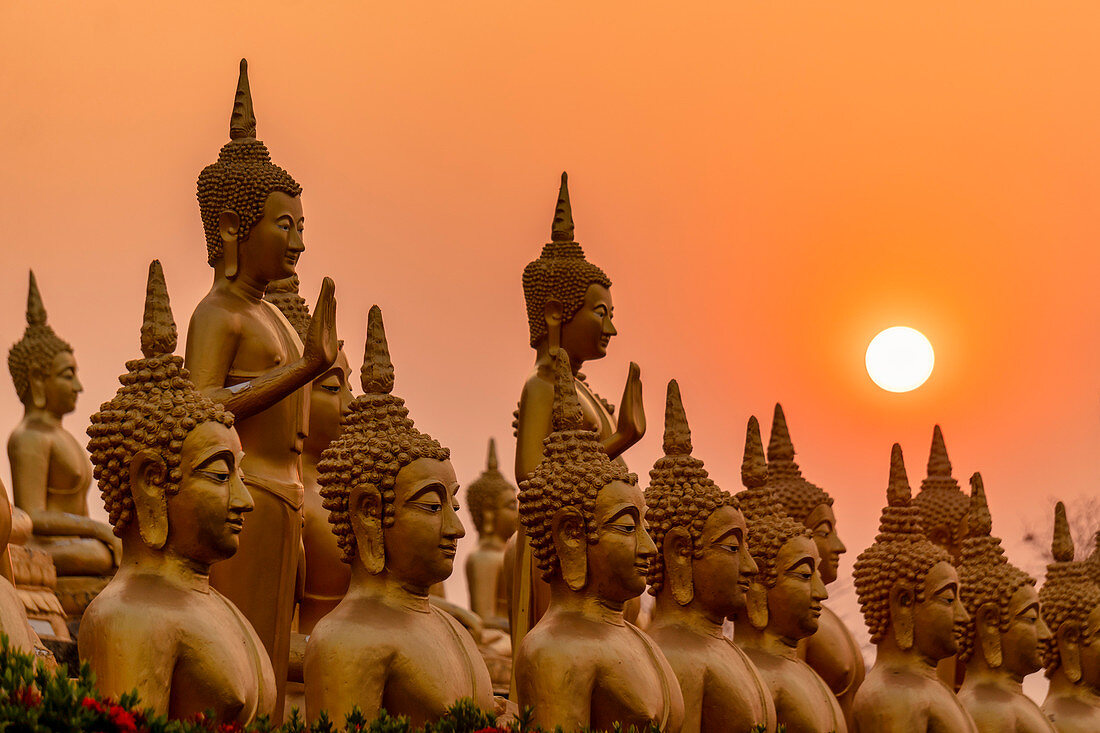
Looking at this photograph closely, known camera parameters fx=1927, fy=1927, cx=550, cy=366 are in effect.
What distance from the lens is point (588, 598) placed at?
841cm

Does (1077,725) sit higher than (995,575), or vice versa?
(995,575)

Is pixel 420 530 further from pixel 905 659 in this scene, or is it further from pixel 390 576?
pixel 905 659

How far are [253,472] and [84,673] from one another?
2985mm

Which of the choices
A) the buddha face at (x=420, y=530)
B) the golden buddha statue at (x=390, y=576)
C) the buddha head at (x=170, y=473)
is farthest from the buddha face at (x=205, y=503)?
the buddha face at (x=420, y=530)

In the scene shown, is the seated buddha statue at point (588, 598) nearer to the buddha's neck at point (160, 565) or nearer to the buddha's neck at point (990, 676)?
the buddha's neck at point (160, 565)

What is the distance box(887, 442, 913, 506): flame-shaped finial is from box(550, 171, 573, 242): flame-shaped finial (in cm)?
230

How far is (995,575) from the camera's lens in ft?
37.8

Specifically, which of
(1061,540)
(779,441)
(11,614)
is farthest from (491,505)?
(11,614)

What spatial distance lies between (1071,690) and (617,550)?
5.36 metres

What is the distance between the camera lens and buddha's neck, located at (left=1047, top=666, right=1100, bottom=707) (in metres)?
12.5

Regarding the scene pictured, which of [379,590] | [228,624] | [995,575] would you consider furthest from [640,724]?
[995,575]

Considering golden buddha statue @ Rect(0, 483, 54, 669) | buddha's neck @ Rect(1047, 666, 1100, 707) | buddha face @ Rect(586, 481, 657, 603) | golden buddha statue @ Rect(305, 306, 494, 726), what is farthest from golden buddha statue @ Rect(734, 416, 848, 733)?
golden buddha statue @ Rect(0, 483, 54, 669)

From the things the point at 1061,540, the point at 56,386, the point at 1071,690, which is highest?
the point at 56,386

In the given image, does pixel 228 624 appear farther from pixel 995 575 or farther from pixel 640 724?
pixel 995 575
